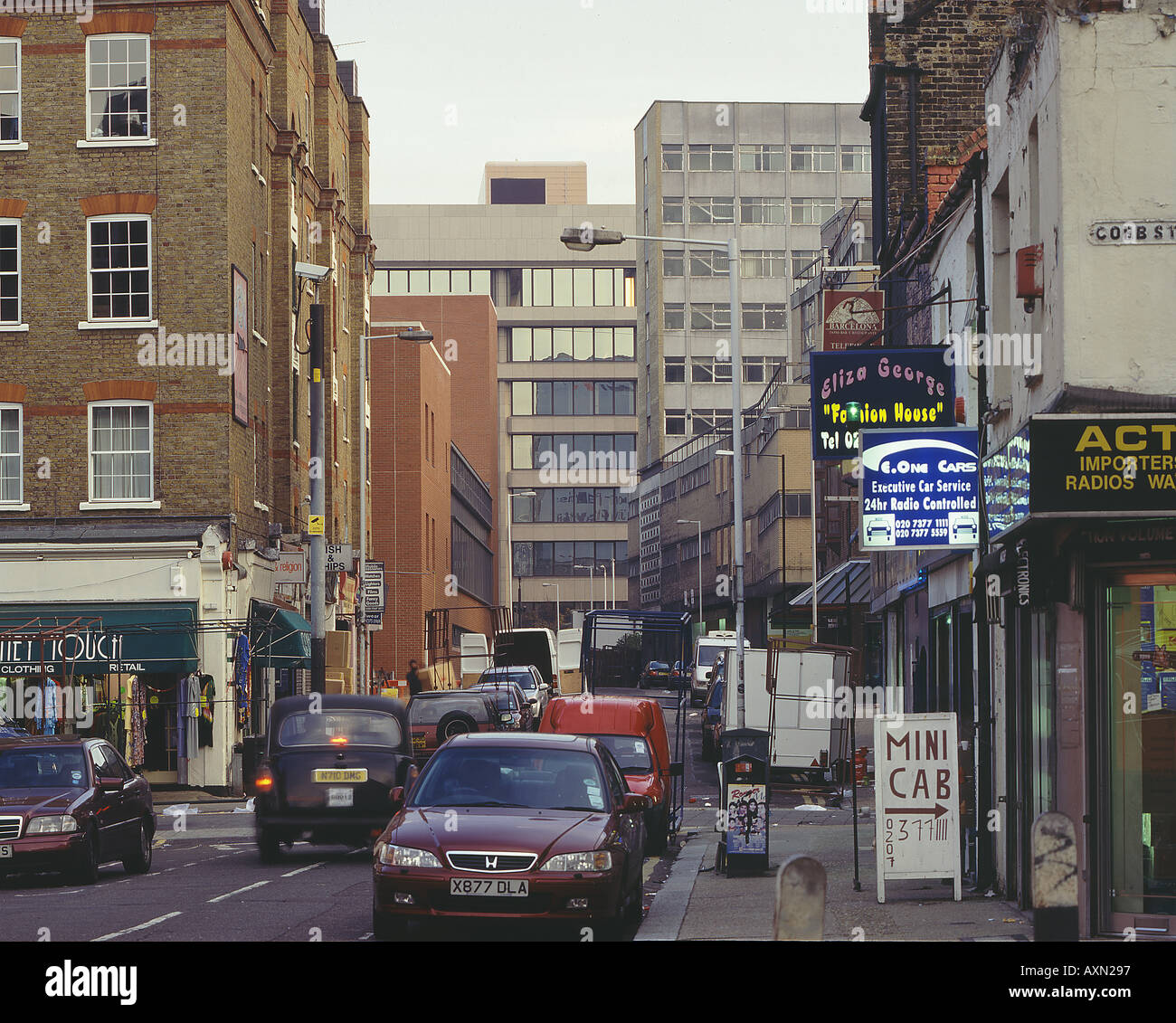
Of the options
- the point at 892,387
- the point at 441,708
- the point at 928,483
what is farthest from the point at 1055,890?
the point at 441,708

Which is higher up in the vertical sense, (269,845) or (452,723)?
(452,723)

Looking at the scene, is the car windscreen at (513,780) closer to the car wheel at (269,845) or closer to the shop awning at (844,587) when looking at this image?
the car wheel at (269,845)

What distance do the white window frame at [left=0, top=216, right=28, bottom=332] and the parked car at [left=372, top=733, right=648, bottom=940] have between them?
24166mm

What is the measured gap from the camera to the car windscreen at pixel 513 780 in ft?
46.5

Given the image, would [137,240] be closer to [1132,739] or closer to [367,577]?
[367,577]

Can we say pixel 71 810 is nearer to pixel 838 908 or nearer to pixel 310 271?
pixel 838 908

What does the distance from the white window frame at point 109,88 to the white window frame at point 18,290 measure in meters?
1.99

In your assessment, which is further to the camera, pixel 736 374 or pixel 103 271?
pixel 736 374

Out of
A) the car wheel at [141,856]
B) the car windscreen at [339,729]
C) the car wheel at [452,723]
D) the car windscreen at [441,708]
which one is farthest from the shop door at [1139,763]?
the car windscreen at [441,708]

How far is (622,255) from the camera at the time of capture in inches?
5763

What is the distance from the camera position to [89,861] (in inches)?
734

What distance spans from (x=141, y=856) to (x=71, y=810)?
1809 millimetres

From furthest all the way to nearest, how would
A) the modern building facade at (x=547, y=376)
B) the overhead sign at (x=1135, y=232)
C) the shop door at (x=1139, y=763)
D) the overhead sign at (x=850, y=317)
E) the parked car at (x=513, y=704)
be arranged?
the modern building facade at (x=547, y=376), the parked car at (x=513, y=704), the overhead sign at (x=850, y=317), the overhead sign at (x=1135, y=232), the shop door at (x=1139, y=763)
